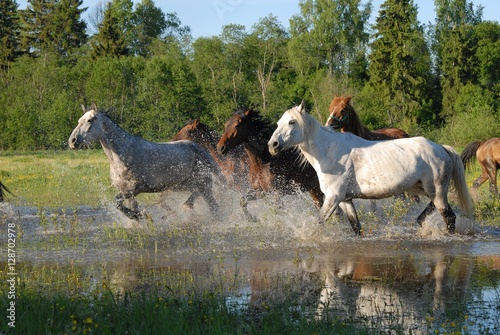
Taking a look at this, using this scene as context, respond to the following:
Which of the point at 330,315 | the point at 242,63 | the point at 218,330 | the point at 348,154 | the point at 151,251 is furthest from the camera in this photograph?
the point at 242,63

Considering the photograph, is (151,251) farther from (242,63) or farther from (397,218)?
(242,63)

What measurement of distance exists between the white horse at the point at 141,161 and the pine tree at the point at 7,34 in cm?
5323

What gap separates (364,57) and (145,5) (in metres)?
26.1

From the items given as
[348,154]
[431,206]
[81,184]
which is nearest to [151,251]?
[348,154]

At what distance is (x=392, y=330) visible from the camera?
5320 mm

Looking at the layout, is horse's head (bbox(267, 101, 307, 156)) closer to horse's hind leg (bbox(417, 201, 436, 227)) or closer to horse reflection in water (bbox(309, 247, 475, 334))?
horse reflection in water (bbox(309, 247, 475, 334))

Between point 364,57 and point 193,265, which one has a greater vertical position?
point 364,57

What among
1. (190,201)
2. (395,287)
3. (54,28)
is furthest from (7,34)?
(395,287)

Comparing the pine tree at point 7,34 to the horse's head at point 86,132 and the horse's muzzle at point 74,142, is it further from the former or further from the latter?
the horse's muzzle at point 74,142

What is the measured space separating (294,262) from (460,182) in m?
3.19

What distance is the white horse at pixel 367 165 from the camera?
9.62 m

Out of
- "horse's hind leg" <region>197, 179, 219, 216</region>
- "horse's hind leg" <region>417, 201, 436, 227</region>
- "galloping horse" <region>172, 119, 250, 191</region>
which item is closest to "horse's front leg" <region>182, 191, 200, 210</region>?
"horse's hind leg" <region>197, 179, 219, 216</region>

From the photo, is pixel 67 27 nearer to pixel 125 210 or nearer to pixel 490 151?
pixel 490 151

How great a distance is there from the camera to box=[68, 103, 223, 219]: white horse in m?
11.0
